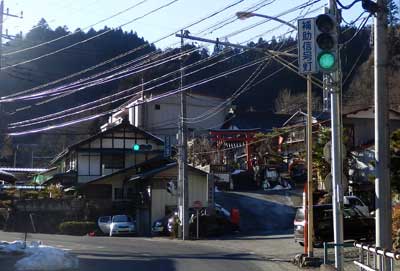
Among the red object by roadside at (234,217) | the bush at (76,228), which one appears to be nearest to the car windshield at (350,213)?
the red object by roadside at (234,217)

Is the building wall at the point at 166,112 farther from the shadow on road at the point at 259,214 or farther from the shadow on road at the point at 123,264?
the shadow on road at the point at 123,264

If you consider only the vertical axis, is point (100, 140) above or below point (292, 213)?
above

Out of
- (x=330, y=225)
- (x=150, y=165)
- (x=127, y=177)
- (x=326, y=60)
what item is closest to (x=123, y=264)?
(x=330, y=225)

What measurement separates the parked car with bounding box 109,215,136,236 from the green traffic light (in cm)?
3243

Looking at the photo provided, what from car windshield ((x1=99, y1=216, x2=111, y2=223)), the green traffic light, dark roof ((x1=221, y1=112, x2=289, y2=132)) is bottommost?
car windshield ((x1=99, y1=216, x2=111, y2=223))

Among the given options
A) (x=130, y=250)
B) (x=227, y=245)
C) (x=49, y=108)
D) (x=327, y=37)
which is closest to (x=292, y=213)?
(x=227, y=245)

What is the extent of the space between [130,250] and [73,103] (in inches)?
1425

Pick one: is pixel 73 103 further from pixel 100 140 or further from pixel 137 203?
pixel 137 203

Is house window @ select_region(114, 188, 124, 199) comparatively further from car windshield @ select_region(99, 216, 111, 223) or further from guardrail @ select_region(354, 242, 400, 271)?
guardrail @ select_region(354, 242, 400, 271)

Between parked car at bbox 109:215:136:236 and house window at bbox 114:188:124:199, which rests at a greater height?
house window at bbox 114:188:124:199

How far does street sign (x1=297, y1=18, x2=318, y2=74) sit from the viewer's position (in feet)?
44.4

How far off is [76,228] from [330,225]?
2486 cm

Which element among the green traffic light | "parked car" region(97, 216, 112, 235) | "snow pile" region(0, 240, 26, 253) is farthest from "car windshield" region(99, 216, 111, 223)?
the green traffic light

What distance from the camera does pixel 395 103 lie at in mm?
55062
